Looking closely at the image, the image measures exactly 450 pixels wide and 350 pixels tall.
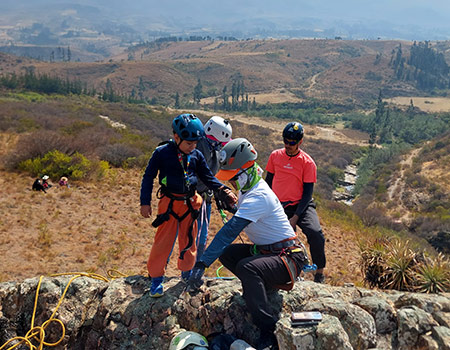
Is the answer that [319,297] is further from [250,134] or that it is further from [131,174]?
[250,134]

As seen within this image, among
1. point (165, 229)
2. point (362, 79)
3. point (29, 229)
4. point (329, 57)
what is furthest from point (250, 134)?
point (329, 57)

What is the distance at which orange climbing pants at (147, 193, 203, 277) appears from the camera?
13.3 feet

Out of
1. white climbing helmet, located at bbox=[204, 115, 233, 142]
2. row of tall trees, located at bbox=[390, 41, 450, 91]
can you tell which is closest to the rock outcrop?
white climbing helmet, located at bbox=[204, 115, 233, 142]

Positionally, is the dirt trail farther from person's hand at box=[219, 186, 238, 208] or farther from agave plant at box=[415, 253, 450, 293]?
person's hand at box=[219, 186, 238, 208]

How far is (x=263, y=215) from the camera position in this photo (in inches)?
138

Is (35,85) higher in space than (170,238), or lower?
lower

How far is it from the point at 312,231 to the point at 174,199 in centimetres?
217

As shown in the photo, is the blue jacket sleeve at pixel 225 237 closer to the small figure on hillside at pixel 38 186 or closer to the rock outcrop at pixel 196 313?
the rock outcrop at pixel 196 313

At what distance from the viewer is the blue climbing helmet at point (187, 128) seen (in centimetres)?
384

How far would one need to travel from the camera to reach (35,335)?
3.86m

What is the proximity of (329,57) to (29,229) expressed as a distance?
200 metres

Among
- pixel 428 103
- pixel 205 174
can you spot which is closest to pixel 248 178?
pixel 205 174

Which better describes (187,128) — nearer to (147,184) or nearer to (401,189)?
(147,184)

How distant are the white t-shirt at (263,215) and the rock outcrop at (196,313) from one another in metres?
0.76
